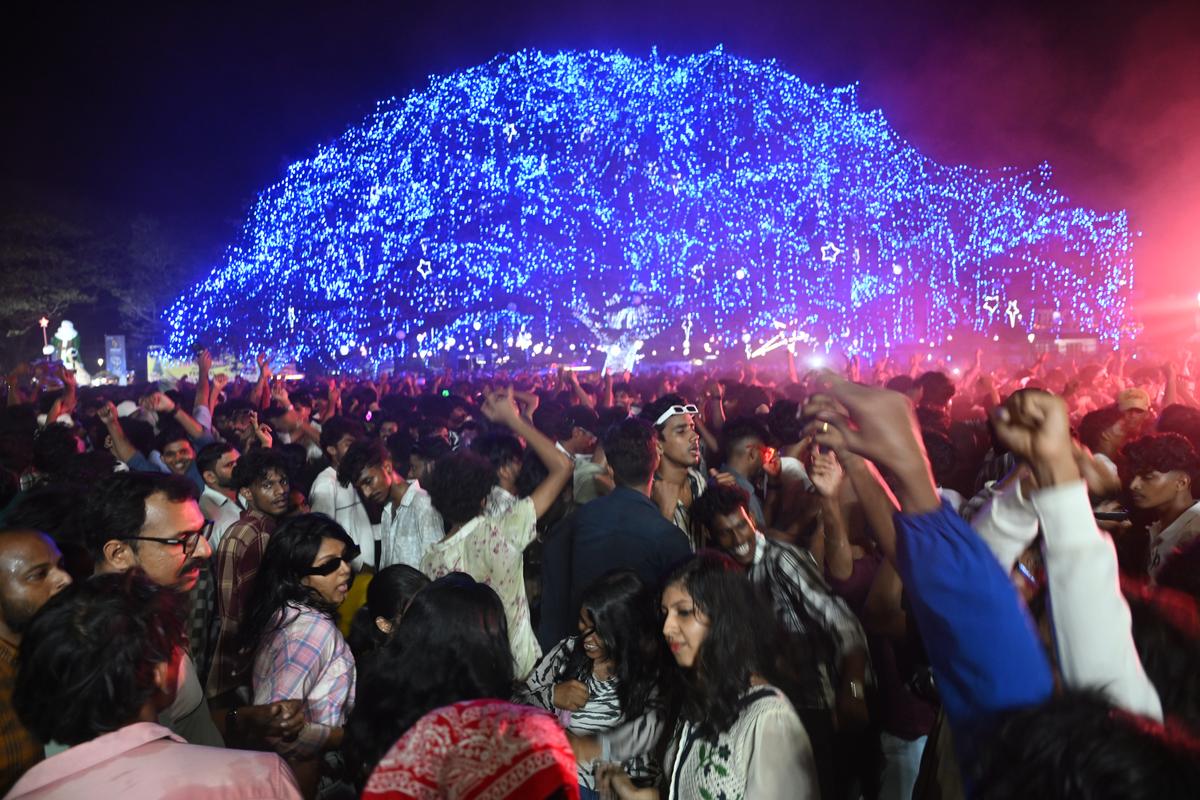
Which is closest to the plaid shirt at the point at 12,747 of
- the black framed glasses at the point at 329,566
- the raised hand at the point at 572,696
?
the black framed glasses at the point at 329,566

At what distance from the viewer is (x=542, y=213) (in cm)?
3256

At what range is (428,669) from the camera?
2.64 meters

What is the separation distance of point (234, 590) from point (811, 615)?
2.86 meters

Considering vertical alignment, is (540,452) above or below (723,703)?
above

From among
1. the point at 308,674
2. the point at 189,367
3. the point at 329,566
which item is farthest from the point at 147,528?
the point at 189,367

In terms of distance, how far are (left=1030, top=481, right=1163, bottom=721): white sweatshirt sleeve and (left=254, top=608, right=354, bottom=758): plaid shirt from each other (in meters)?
2.62

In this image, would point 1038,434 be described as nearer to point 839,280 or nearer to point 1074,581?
point 1074,581

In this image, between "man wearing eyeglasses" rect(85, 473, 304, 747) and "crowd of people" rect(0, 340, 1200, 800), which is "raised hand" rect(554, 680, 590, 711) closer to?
"crowd of people" rect(0, 340, 1200, 800)

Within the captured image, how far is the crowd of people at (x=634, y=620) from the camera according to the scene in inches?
62.5

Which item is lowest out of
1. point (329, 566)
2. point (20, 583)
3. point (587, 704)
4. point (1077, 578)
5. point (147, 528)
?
point (587, 704)

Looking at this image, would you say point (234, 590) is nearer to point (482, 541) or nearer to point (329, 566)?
point (329, 566)

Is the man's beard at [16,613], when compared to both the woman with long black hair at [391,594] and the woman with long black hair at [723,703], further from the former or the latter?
the woman with long black hair at [723,703]

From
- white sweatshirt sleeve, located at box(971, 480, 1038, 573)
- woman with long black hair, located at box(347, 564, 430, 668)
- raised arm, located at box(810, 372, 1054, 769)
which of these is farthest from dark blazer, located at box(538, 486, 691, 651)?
raised arm, located at box(810, 372, 1054, 769)

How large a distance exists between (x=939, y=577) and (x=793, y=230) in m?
33.9
